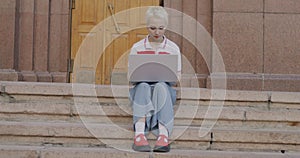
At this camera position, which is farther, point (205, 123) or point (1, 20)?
point (1, 20)

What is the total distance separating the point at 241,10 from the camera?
7.21 meters

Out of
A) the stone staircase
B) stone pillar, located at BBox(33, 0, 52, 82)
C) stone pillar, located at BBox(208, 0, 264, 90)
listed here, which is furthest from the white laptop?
stone pillar, located at BBox(33, 0, 52, 82)

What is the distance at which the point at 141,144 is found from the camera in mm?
3959

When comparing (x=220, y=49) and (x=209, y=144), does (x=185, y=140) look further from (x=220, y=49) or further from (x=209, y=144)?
(x=220, y=49)

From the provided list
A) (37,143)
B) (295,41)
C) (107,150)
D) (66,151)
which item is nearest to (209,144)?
(107,150)

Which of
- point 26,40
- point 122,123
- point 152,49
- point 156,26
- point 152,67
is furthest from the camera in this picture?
point 26,40

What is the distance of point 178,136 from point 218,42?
319cm

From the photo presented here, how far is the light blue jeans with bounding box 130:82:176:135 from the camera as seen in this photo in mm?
4105

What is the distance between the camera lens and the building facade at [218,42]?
7145mm

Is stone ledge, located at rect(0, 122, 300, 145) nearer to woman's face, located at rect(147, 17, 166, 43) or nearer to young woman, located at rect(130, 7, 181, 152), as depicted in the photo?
young woman, located at rect(130, 7, 181, 152)

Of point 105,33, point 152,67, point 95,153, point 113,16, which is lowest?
point 95,153

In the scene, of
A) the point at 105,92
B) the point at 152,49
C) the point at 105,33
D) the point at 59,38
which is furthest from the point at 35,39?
the point at 152,49

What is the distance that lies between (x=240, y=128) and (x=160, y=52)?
106 cm

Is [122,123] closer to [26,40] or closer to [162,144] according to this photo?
[162,144]
